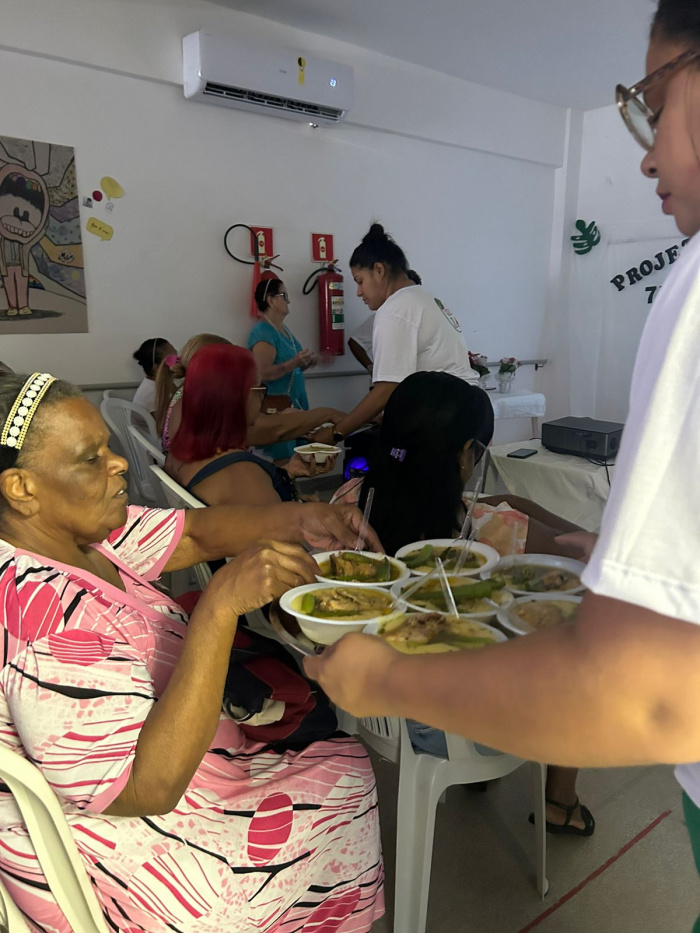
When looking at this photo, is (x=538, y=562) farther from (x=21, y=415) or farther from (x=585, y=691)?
(x=21, y=415)

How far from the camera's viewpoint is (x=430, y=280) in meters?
5.34

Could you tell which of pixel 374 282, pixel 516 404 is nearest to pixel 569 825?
pixel 374 282

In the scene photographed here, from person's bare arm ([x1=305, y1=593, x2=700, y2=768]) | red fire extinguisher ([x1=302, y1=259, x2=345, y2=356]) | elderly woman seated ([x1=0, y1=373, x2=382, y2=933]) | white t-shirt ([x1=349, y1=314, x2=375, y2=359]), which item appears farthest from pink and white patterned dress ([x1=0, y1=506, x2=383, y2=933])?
white t-shirt ([x1=349, y1=314, x2=375, y2=359])

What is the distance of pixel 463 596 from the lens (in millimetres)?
1146

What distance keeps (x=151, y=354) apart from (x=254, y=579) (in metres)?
2.95

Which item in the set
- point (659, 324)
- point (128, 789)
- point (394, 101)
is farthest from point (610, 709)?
point (394, 101)

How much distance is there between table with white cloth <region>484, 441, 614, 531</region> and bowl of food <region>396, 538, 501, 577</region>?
1.36m

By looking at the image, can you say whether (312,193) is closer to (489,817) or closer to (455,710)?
(489,817)

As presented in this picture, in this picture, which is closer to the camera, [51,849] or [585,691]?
[585,691]

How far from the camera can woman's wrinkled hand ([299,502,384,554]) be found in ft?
5.21

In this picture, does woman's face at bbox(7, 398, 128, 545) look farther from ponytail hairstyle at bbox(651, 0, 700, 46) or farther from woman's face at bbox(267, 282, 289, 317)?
woman's face at bbox(267, 282, 289, 317)

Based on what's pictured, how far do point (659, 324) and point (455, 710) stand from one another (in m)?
0.33

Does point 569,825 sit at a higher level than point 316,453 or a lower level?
lower

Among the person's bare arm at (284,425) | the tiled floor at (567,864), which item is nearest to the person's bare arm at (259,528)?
the tiled floor at (567,864)
